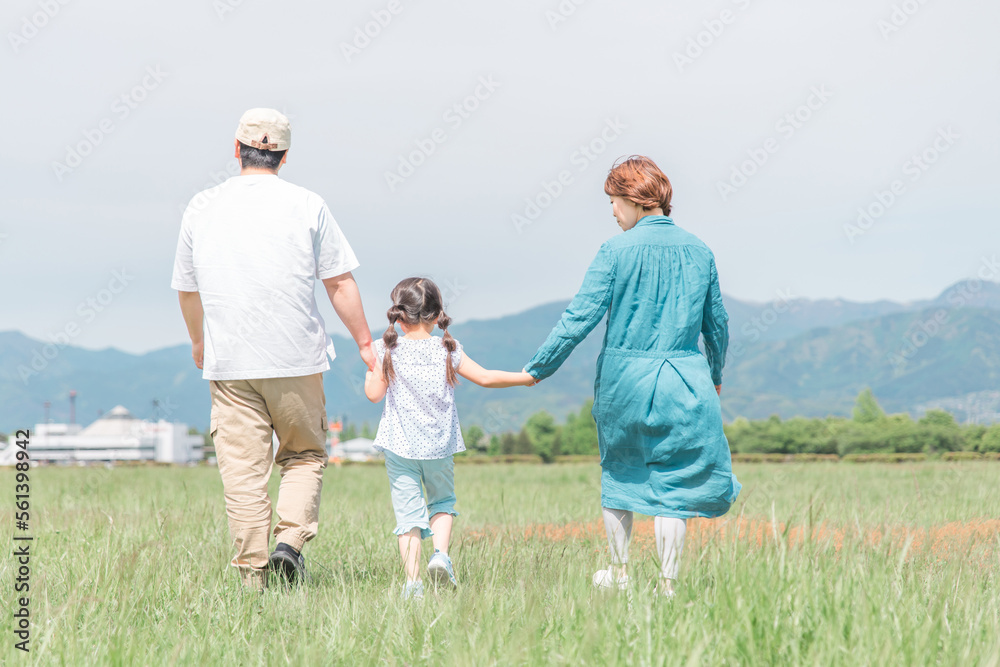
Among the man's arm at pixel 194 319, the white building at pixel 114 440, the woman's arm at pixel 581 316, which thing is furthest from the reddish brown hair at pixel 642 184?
the white building at pixel 114 440

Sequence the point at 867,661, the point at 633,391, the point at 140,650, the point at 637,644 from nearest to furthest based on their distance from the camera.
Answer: the point at 867,661, the point at 637,644, the point at 140,650, the point at 633,391

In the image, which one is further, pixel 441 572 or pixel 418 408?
pixel 418 408

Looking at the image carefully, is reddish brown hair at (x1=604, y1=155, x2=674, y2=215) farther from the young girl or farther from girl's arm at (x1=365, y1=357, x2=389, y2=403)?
girl's arm at (x1=365, y1=357, x2=389, y2=403)

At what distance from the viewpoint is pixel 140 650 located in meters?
2.53

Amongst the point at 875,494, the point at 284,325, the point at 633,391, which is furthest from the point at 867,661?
the point at 875,494

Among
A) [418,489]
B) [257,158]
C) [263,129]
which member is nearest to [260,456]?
[418,489]

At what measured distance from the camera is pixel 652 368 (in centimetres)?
353

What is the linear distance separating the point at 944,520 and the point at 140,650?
6103 millimetres

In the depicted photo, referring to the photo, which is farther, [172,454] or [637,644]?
[172,454]

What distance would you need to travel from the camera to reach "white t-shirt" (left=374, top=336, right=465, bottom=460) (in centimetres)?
400

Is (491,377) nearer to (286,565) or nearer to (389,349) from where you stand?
(389,349)

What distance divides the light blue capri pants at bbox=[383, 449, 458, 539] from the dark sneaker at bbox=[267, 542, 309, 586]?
507 mm

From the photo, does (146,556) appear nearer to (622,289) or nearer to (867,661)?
(622,289)

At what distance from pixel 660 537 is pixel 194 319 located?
2533 millimetres
